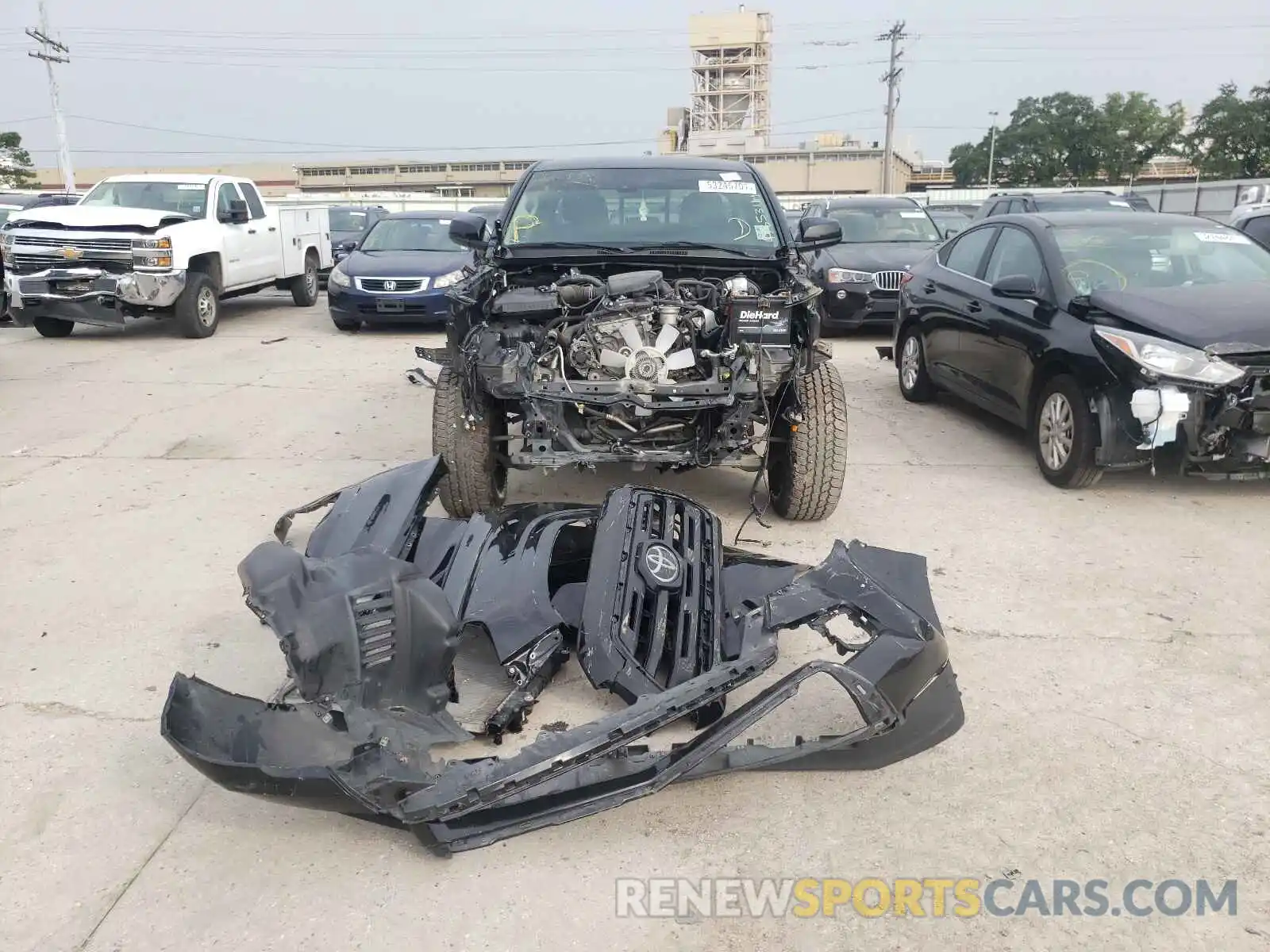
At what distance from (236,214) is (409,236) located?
7.09 ft

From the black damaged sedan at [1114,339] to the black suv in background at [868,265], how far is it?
3198 mm

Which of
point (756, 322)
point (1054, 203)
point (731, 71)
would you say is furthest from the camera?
point (731, 71)

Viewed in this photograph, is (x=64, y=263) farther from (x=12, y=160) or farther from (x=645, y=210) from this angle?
(x=12, y=160)

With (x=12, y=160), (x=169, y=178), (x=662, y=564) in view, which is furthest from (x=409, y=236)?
(x=12, y=160)

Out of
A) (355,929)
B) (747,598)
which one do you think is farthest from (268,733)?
(747,598)

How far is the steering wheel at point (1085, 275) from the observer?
5867 mm

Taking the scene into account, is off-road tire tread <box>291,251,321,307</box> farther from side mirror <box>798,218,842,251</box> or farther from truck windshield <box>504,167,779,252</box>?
side mirror <box>798,218,842,251</box>

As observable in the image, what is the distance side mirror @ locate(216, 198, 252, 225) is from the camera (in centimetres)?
1198

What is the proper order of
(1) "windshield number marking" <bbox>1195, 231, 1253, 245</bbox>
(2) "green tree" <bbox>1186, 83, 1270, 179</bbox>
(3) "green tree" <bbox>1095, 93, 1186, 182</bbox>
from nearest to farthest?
(1) "windshield number marking" <bbox>1195, 231, 1253, 245</bbox>
(2) "green tree" <bbox>1186, 83, 1270, 179</bbox>
(3) "green tree" <bbox>1095, 93, 1186, 182</bbox>

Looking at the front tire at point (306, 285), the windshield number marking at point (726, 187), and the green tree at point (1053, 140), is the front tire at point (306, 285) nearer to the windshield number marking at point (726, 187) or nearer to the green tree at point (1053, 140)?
the windshield number marking at point (726, 187)

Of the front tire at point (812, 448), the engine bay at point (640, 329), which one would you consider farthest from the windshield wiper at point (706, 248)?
the front tire at point (812, 448)

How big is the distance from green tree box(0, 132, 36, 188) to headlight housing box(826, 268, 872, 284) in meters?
43.5

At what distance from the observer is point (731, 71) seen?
84.7 meters

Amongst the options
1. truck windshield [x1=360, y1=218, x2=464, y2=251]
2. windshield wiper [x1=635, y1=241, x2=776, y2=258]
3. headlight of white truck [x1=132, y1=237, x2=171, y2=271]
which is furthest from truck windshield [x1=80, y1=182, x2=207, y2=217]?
windshield wiper [x1=635, y1=241, x2=776, y2=258]
